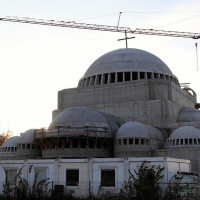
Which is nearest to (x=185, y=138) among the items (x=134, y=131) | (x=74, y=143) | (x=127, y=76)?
(x=134, y=131)

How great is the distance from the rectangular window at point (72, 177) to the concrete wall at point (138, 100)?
2334cm

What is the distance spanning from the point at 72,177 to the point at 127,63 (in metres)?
33.4

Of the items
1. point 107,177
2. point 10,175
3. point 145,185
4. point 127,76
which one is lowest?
point 145,185

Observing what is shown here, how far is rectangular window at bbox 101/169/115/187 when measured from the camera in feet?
118

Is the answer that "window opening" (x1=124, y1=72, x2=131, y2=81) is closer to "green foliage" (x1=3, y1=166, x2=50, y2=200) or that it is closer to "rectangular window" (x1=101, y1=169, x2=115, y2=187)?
"rectangular window" (x1=101, y1=169, x2=115, y2=187)

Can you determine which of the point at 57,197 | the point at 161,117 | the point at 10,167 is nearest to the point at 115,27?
the point at 161,117

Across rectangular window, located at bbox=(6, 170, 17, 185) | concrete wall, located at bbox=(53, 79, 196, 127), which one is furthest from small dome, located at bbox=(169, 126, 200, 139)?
rectangular window, located at bbox=(6, 170, 17, 185)

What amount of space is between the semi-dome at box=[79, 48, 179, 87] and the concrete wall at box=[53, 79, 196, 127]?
3.02 m

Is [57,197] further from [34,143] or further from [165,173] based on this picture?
[34,143]

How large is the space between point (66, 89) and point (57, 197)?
119 ft

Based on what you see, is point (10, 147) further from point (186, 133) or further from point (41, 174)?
point (186, 133)

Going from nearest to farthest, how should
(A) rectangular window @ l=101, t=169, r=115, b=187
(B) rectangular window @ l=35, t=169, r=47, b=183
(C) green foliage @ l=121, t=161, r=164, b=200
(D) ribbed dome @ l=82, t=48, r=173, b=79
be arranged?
(C) green foliage @ l=121, t=161, r=164, b=200 < (A) rectangular window @ l=101, t=169, r=115, b=187 < (B) rectangular window @ l=35, t=169, r=47, b=183 < (D) ribbed dome @ l=82, t=48, r=173, b=79

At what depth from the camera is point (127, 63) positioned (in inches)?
2635

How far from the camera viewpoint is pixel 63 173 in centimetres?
3778
